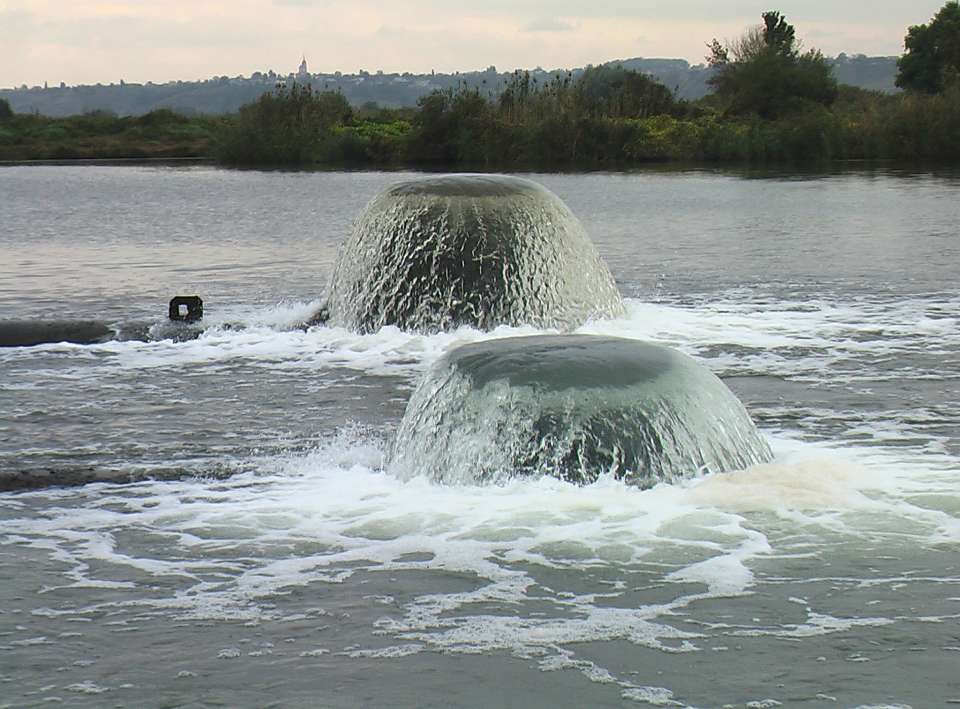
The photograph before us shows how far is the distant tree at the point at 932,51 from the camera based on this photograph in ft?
200

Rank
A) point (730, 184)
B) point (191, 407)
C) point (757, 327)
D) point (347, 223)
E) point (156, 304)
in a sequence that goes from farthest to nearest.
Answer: point (730, 184) → point (347, 223) → point (156, 304) → point (757, 327) → point (191, 407)

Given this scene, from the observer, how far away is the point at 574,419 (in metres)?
8.46

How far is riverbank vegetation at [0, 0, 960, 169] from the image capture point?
49.7 m

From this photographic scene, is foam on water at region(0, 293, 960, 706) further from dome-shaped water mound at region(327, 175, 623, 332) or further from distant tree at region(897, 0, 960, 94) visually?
distant tree at region(897, 0, 960, 94)

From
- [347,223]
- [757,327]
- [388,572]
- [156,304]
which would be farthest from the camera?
[347,223]

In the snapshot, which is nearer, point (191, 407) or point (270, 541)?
point (270, 541)

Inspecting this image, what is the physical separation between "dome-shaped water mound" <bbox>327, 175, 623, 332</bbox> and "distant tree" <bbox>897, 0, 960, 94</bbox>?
4857 cm

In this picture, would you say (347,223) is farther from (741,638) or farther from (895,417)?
(741,638)

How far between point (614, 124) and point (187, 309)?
126 feet

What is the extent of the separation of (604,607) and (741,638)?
2.13ft

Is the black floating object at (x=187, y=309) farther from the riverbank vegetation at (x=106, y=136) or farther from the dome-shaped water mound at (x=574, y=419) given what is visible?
the riverbank vegetation at (x=106, y=136)

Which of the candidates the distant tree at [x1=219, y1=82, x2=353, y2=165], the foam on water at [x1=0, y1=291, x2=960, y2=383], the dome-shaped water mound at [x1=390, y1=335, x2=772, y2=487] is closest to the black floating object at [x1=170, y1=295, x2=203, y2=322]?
the foam on water at [x1=0, y1=291, x2=960, y2=383]

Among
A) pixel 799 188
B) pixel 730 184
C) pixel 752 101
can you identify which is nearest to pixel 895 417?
pixel 799 188

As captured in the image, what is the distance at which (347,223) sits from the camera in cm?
2923
